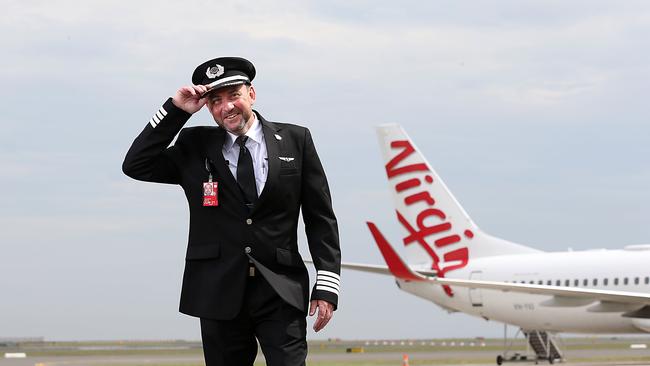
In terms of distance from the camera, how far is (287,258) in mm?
4027

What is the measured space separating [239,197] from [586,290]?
2018cm

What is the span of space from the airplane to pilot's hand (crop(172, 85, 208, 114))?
61.9 feet

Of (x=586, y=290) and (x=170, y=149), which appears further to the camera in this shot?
(x=586, y=290)

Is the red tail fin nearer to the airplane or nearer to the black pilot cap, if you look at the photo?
the airplane

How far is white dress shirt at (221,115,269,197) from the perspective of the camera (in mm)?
4094

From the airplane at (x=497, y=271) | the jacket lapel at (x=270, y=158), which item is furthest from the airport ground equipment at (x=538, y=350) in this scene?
the jacket lapel at (x=270, y=158)

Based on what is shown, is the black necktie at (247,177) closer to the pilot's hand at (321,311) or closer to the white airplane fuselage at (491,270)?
the pilot's hand at (321,311)

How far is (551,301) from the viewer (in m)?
26.2

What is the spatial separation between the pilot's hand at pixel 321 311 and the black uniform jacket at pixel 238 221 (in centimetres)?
2

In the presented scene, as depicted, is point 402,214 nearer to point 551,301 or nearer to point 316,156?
point 551,301

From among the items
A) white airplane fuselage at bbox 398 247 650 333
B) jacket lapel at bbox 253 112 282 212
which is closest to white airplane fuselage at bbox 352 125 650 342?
white airplane fuselage at bbox 398 247 650 333

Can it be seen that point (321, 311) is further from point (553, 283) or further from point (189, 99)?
point (553, 283)

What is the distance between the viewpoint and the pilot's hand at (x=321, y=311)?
3.93 m

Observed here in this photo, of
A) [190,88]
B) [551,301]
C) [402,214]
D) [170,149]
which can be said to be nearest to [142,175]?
[170,149]
